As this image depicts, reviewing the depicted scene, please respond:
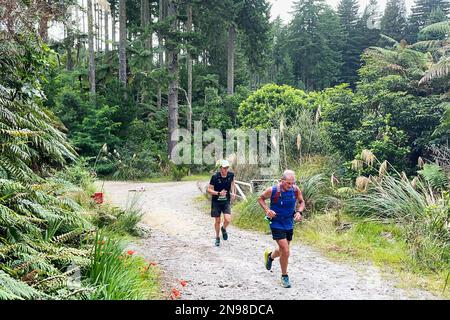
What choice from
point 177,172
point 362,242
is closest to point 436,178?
point 362,242

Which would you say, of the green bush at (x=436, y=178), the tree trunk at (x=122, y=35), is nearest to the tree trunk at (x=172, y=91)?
the tree trunk at (x=122, y=35)

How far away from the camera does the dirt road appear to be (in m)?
5.18

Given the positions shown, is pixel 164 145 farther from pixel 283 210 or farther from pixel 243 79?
pixel 283 210

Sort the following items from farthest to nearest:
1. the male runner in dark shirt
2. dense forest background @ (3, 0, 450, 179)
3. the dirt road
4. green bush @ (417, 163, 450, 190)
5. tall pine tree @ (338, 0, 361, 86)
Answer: tall pine tree @ (338, 0, 361, 86), dense forest background @ (3, 0, 450, 179), green bush @ (417, 163, 450, 190), the male runner in dark shirt, the dirt road

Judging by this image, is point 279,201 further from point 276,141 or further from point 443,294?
point 276,141

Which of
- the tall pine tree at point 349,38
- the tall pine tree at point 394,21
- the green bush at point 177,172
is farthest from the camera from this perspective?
the tall pine tree at point 349,38

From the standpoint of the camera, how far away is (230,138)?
710 inches

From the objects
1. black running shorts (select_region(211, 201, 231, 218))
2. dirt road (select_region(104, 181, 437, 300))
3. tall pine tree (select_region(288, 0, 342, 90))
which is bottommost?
dirt road (select_region(104, 181, 437, 300))

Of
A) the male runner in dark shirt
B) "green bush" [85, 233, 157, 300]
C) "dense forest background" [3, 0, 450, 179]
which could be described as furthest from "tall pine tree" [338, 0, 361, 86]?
"green bush" [85, 233, 157, 300]

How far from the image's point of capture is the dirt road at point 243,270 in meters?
5.18

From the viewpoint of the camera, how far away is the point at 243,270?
6.08 meters

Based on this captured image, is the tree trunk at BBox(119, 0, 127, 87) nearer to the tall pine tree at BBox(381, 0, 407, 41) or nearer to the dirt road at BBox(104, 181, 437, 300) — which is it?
the dirt road at BBox(104, 181, 437, 300)

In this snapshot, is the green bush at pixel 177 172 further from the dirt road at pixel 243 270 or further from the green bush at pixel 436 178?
the green bush at pixel 436 178
